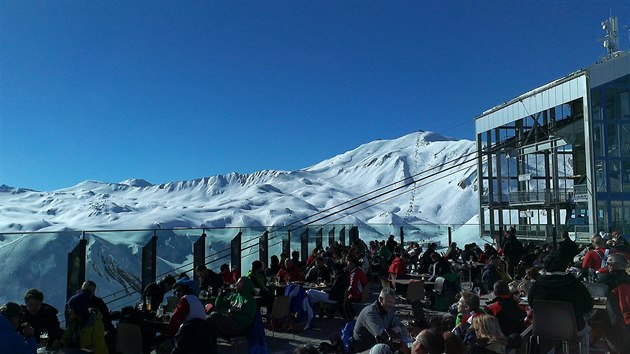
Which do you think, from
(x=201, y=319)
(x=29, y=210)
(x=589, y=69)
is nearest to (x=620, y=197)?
(x=589, y=69)

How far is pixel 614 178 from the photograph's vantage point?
23750 millimetres

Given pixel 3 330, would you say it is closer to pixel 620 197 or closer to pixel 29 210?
pixel 620 197

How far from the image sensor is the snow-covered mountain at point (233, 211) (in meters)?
11.9

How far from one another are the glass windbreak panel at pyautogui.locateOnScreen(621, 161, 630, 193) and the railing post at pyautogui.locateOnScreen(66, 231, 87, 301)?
22.0m

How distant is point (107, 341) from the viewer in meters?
A: 6.52

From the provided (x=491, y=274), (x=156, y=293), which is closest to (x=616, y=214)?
(x=491, y=274)

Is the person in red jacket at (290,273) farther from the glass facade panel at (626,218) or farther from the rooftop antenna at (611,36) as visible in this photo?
the rooftop antenna at (611,36)

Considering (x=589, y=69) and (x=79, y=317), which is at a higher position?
(x=589, y=69)

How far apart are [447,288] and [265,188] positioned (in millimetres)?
154769

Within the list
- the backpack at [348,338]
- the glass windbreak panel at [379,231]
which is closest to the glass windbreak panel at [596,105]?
the glass windbreak panel at [379,231]

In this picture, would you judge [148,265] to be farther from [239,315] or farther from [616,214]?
[616,214]

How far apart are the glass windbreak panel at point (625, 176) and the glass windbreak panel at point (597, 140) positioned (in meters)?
1.19

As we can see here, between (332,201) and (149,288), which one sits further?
(332,201)

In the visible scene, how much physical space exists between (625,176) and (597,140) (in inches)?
76.2
